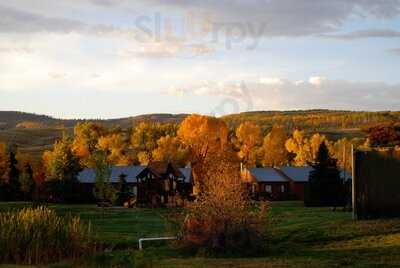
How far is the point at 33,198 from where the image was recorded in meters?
75.7

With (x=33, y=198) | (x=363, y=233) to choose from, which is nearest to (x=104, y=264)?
(x=363, y=233)

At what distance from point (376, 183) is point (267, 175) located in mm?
62055

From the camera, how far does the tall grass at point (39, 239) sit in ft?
65.0

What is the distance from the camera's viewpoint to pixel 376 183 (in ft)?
98.0

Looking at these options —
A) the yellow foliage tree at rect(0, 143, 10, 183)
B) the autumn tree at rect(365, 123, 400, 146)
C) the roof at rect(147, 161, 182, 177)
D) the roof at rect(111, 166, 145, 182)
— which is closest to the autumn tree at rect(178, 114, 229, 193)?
the roof at rect(147, 161, 182, 177)

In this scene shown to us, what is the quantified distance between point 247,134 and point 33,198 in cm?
4110

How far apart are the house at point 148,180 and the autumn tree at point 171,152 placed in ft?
38.1

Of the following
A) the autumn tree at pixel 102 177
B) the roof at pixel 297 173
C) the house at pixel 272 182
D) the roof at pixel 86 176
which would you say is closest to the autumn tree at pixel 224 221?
the autumn tree at pixel 102 177

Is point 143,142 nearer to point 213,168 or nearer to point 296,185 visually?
point 296,185

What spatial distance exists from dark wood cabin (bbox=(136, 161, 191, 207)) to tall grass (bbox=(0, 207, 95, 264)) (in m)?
46.1

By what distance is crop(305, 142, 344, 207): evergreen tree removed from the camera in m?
59.8

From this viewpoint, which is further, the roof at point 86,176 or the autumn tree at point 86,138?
the autumn tree at point 86,138

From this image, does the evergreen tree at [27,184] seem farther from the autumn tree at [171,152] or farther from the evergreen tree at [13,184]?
the autumn tree at [171,152]

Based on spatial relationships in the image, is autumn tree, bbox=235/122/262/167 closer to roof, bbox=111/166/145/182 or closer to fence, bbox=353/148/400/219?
roof, bbox=111/166/145/182
